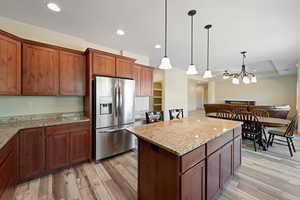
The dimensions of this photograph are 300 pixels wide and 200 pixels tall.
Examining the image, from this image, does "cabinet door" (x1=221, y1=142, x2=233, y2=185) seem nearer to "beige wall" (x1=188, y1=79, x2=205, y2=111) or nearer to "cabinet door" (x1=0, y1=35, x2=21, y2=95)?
"cabinet door" (x1=0, y1=35, x2=21, y2=95)

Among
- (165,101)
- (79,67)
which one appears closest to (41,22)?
(79,67)

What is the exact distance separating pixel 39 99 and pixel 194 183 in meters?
3.11

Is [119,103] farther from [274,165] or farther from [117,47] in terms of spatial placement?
[274,165]

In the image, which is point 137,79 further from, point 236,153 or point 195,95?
point 195,95

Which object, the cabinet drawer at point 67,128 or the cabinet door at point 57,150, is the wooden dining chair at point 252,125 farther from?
the cabinet door at point 57,150

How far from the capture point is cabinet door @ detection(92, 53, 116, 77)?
2.81 m

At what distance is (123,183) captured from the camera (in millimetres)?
2143

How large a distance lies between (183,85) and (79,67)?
5066 millimetres

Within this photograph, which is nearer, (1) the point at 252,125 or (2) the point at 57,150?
(2) the point at 57,150

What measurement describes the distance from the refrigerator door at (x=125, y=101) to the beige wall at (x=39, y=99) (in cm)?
99

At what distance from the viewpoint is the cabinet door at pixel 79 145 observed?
99.1 inches

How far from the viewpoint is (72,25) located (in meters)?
2.61

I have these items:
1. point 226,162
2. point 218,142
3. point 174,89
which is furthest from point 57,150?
point 174,89

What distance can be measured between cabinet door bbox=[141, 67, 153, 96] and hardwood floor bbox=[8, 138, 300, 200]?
2069 mm
